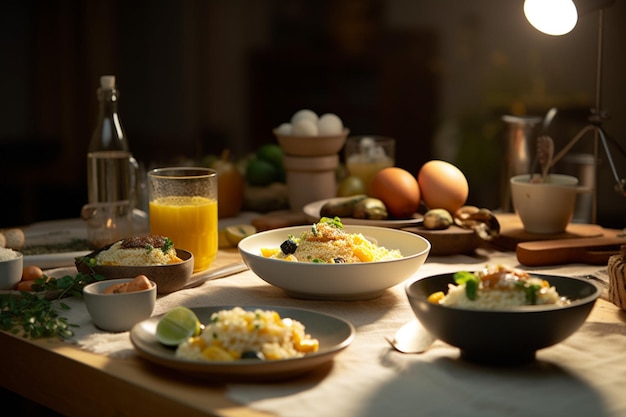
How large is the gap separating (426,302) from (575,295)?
0.26 meters

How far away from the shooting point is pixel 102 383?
4.10 feet

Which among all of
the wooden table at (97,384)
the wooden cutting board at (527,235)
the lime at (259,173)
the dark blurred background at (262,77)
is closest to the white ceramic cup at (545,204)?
the wooden cutting board at (527,235)

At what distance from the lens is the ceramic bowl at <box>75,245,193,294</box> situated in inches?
62.4

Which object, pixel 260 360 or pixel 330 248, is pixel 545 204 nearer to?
pixel 330 248

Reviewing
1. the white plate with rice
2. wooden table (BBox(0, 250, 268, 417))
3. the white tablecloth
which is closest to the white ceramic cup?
the white tablecloth

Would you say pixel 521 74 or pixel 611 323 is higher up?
pixel 521 74

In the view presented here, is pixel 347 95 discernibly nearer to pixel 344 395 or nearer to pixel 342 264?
pixel 342 264

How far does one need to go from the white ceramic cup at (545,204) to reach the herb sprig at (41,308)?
39.8 inches

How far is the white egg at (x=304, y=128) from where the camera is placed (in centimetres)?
234

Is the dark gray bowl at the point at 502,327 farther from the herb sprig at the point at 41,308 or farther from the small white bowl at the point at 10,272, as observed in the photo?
the small white bowl at the point at 10,272

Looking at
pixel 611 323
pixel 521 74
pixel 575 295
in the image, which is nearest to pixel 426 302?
pixel 575 295

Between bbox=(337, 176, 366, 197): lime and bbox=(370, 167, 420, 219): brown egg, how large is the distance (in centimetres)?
26

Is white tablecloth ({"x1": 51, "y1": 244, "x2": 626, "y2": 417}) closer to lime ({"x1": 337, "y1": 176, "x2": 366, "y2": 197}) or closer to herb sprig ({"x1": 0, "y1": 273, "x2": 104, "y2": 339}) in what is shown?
herb sprig ({"x1": 0, "y1": 273, "x2": 104, "y2": 339})

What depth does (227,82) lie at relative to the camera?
4.32 m
